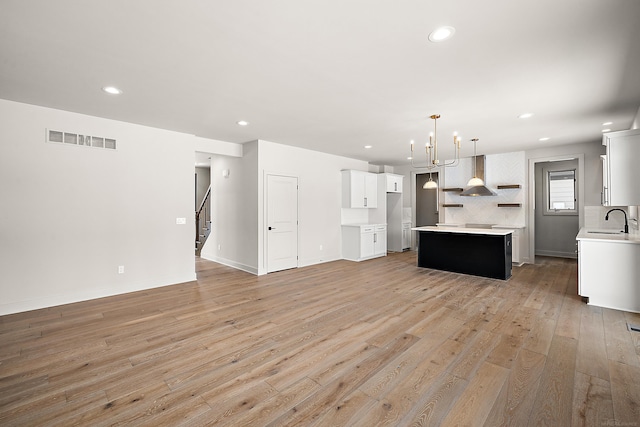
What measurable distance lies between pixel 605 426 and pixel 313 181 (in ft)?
19.1

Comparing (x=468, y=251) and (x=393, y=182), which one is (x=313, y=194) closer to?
(x=393, y=182)

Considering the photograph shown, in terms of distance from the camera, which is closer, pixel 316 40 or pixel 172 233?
pixel 316 40

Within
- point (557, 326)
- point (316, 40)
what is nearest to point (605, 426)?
point (557, 326)

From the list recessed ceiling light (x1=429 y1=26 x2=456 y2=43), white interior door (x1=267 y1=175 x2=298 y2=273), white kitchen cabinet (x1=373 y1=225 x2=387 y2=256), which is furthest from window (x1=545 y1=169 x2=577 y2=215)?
recessed ceiling light (x1=429 y1=26 x2=456 y2=43)

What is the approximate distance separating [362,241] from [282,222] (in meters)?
2.22

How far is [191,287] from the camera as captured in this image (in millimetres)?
4895

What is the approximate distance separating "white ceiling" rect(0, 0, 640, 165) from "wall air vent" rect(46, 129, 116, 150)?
36 cm

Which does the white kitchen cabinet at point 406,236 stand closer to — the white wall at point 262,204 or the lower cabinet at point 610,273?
the white wall at point 262,204

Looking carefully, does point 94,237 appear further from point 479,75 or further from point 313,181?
point 479,75

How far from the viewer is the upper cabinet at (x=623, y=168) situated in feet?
11.5

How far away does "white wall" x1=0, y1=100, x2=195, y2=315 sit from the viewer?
12.2 feet

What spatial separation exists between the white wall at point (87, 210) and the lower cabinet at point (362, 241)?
376cm

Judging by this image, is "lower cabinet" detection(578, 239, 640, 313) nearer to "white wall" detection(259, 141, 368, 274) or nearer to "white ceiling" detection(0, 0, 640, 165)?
"white ceiling" detection(0, 0, 640, 165)

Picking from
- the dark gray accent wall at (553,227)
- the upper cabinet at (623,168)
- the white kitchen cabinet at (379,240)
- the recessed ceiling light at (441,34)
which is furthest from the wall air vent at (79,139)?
the dark gray accent wall at (553,227)
